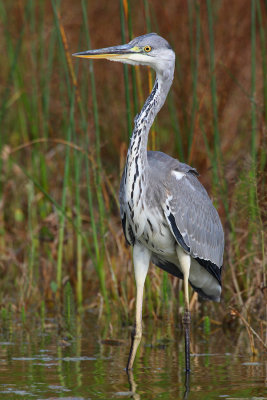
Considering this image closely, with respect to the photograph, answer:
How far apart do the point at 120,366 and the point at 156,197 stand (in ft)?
3.51

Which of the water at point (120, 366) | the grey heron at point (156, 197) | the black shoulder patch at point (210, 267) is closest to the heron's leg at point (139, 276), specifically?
the grey heron at point (156, 197)

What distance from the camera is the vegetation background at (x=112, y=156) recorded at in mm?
5746

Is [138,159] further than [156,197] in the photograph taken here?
No

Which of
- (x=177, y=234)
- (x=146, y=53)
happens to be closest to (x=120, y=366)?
(x=177, y=234)

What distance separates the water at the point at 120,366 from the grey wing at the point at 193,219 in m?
0.60

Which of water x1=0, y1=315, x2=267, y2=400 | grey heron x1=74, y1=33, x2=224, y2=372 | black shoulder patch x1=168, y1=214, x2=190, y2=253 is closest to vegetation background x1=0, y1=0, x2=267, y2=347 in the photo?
water x1=0, y1=315, x2=267, y2=400

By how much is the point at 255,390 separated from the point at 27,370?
1349 mm

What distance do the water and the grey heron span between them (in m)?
0.20

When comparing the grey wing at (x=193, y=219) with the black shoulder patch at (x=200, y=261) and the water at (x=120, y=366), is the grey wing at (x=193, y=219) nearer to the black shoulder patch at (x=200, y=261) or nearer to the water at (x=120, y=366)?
the black shoulder patch at (x=200, y=261)

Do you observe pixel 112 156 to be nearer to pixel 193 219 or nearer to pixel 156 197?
pixel 193 219

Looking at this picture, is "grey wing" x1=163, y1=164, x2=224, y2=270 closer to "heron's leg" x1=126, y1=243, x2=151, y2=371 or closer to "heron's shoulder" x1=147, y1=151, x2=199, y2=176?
"heron's shoulder" x1=147, y1=151, x2=199, y2=176

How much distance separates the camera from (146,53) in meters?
4.86

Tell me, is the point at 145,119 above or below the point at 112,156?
above

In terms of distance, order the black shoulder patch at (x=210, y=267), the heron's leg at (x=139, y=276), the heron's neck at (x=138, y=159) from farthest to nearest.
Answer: the black shoulder patch at (x=210, y=267) < the heron's leg at (x=139, y=276) < the heron's neck at (x=138, y=159)
